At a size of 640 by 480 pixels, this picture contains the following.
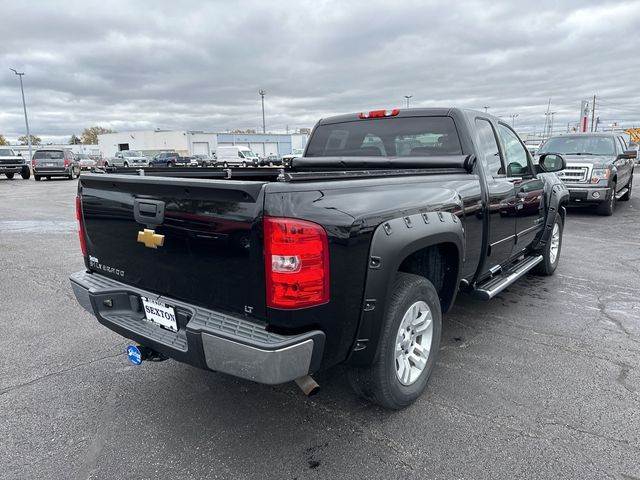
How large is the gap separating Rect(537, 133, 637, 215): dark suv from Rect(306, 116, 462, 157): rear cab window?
7.82 metres

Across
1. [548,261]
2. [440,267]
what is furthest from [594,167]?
[440,267]

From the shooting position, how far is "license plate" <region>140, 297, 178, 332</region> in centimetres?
253

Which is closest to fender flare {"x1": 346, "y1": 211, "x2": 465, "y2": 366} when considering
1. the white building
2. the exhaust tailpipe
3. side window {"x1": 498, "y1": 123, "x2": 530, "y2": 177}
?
the exhaust tailpipe

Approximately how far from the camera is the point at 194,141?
2756 inches

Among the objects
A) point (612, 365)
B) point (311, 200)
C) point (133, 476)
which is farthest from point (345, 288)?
point (612, 365)

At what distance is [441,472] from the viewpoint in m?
2.32

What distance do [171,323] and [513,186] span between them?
10.7 feet

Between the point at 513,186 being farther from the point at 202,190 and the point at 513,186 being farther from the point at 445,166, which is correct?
the point at 202,190

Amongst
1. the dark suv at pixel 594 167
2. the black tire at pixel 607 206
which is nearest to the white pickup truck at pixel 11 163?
the dark suv at pixel 594 167

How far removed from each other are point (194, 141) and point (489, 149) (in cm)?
7072

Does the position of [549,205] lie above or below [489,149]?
below

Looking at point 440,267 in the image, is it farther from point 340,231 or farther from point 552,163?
point 552,163

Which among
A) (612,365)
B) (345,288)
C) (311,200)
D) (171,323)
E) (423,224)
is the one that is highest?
(311,200)

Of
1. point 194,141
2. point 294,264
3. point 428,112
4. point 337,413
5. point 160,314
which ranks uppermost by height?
point 194,141
